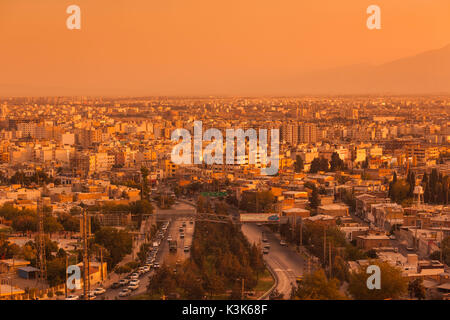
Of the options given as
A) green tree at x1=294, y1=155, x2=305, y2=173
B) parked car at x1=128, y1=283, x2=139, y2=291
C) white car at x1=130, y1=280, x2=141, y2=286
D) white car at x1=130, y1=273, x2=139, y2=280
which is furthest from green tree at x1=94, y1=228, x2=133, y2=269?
green tree at x1=294, y1=155, x2=305, y2=173

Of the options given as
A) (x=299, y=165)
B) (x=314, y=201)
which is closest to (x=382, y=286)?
(x=314, y=201)

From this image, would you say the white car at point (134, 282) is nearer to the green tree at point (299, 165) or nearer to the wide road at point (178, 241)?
the wide road at point (178, 241)

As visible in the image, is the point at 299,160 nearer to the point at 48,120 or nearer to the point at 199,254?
the point at 199,254

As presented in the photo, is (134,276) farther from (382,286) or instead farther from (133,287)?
(382,286)

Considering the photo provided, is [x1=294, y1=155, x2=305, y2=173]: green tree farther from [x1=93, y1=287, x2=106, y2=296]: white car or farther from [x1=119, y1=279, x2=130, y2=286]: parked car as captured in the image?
[x1=93, y1=287, x2=106, y2=296]: white car

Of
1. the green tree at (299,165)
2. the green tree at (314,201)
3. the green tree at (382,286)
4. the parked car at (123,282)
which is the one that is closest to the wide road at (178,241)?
the parked car at (123,282)
